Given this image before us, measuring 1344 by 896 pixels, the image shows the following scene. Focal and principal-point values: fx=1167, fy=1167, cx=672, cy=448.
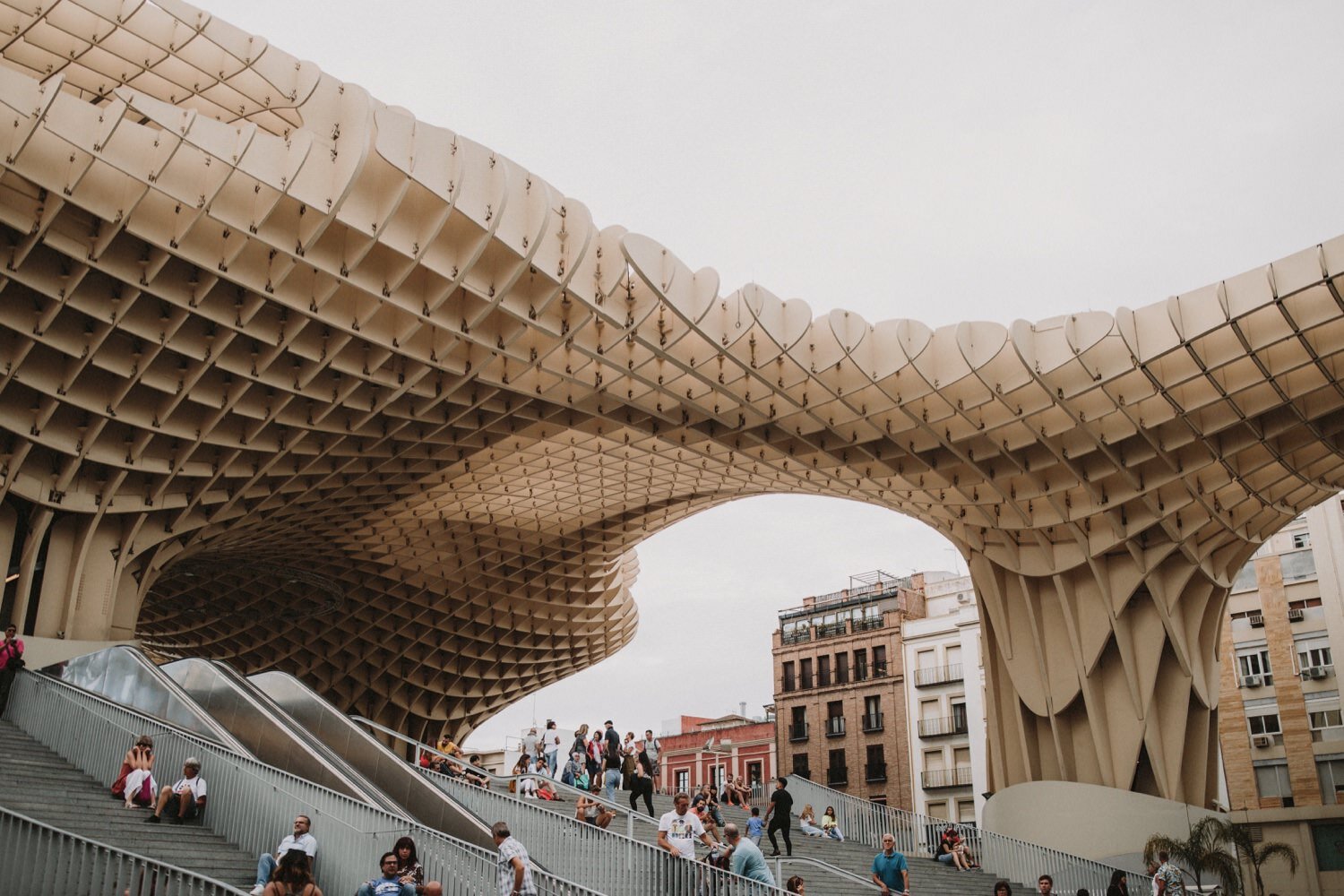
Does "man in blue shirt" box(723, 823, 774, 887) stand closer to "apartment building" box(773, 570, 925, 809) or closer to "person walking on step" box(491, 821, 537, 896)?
"person walking on step" box(491, 821, 537, 896)

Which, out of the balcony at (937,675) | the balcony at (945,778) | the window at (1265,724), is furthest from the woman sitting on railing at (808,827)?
the balcony at (937,675)

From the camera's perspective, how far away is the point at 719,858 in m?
16.7

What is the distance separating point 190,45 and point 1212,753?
31.7 metres

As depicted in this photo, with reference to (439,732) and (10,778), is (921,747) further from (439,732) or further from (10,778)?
(10,778)

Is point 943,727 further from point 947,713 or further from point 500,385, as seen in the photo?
point 500,385

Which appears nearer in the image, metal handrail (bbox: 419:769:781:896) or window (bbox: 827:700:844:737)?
metal handrail (bbox: 419:769:781:896)

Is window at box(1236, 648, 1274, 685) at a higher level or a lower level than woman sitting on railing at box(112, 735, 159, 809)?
higher

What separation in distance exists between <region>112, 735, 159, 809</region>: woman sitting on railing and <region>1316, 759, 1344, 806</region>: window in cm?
4652

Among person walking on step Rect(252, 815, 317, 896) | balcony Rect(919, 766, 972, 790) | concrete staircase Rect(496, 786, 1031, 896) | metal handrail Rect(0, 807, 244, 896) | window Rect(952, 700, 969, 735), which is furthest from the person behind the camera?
window Rect(952, 700, 969, 735)

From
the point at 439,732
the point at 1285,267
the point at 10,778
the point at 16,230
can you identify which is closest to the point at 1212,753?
the point at 1285,267

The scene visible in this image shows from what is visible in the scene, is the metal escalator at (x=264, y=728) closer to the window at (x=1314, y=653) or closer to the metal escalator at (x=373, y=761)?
the metal escalator at (x=373, y=761)

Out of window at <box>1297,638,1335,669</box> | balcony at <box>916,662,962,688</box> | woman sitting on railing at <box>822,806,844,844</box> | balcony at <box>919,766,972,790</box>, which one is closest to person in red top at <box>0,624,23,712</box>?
woman sitting on railing at <box>822,806,844,844</box>

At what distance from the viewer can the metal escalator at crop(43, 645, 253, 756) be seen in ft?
60.3

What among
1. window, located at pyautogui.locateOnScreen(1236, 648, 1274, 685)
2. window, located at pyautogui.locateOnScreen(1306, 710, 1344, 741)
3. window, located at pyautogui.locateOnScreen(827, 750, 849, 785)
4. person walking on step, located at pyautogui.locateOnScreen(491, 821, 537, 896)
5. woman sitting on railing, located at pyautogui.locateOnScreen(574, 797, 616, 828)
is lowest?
person walking on step, located at pyautogui.locateOnScreen(491, 821, 537, 896)
